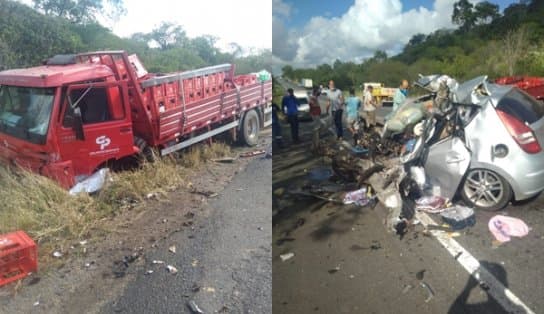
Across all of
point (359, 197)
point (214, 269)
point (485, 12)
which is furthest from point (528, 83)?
point (214, 269)

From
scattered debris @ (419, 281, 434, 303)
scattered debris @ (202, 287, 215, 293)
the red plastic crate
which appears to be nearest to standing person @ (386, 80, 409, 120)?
scattered debris @ (419, 281, 434, 303)

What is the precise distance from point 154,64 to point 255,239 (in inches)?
140

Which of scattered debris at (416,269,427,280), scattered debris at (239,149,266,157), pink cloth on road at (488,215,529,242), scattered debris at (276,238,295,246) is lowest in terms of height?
scattered debris at (239,149,266,157)

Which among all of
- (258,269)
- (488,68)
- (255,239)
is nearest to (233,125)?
(255,239)

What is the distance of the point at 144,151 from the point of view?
5.64 m

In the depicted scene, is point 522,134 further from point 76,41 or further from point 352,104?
point 76,41

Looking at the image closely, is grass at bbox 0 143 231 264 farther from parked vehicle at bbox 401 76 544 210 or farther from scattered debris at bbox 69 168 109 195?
parked vehicle at bbox 401 76 544 210

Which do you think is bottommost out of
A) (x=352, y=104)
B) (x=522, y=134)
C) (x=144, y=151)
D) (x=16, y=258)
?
(x=16, y=258)

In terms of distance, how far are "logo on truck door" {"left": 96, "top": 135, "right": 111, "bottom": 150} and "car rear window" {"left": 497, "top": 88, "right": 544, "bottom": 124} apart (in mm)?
4073

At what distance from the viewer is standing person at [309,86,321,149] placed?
→ 225 centimetres

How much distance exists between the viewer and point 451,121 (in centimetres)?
335

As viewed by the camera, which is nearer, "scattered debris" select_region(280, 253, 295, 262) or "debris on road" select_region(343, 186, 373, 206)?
"scattered debris" select_region(280, 253, 295, 262)

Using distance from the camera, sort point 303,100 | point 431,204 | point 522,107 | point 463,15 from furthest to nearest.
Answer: point 431,204 < point 522,107 < point 303,100 < point 463,15

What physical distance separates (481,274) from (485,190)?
1007 mm
